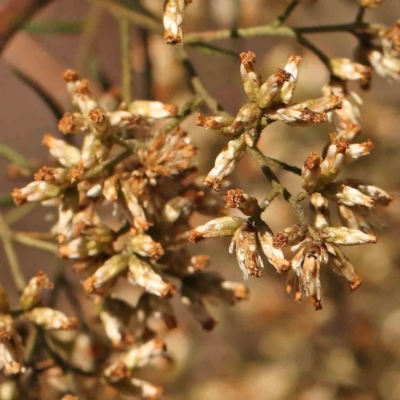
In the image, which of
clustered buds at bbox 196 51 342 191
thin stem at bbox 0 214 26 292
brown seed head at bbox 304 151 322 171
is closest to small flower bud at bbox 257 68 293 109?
clustered buds at bbox 196 51 342 191

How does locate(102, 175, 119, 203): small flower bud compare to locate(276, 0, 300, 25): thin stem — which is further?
locate(276, 0, 300, 25): thin stem

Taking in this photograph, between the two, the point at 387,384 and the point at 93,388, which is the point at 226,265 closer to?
the point at 387,384

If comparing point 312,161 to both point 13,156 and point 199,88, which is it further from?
point 13,156

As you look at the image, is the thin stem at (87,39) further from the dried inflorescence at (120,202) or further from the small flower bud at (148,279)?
the small flower bud at (148,279)

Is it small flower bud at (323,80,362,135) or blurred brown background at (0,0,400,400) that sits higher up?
small flower bud at (323,80,362,135)

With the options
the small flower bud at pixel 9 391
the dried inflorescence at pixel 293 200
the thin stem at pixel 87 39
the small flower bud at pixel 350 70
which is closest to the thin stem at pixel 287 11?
the small flower bud at pixel 350 70

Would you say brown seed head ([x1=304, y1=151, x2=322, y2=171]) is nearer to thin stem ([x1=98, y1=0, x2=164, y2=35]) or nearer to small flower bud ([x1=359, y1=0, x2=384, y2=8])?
small flower bud ([x1=359, y1=0, x2=384, y2=8])
